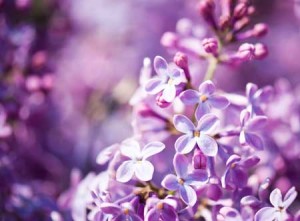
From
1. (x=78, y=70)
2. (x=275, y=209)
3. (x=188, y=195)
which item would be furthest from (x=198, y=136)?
(x=78, y=70)

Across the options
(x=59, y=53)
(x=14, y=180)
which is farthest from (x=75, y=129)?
(x=14, y=180)

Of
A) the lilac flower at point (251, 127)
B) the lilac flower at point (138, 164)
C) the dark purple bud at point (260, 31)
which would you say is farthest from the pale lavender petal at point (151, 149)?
the dark purple bud at point (260, 31)

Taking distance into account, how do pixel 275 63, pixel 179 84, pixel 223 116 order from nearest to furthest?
pixel 179 84, pixel 223 116, pixel 275 63

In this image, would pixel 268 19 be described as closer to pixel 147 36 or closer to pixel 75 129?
pixel 147 36

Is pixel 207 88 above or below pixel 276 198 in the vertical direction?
above

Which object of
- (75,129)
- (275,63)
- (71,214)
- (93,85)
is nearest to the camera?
(71,214)

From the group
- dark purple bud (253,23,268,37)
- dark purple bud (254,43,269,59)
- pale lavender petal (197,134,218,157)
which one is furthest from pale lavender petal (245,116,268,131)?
dark purple bud (253,23,268,37)

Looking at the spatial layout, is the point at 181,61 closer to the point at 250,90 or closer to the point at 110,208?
the point at 250,90
